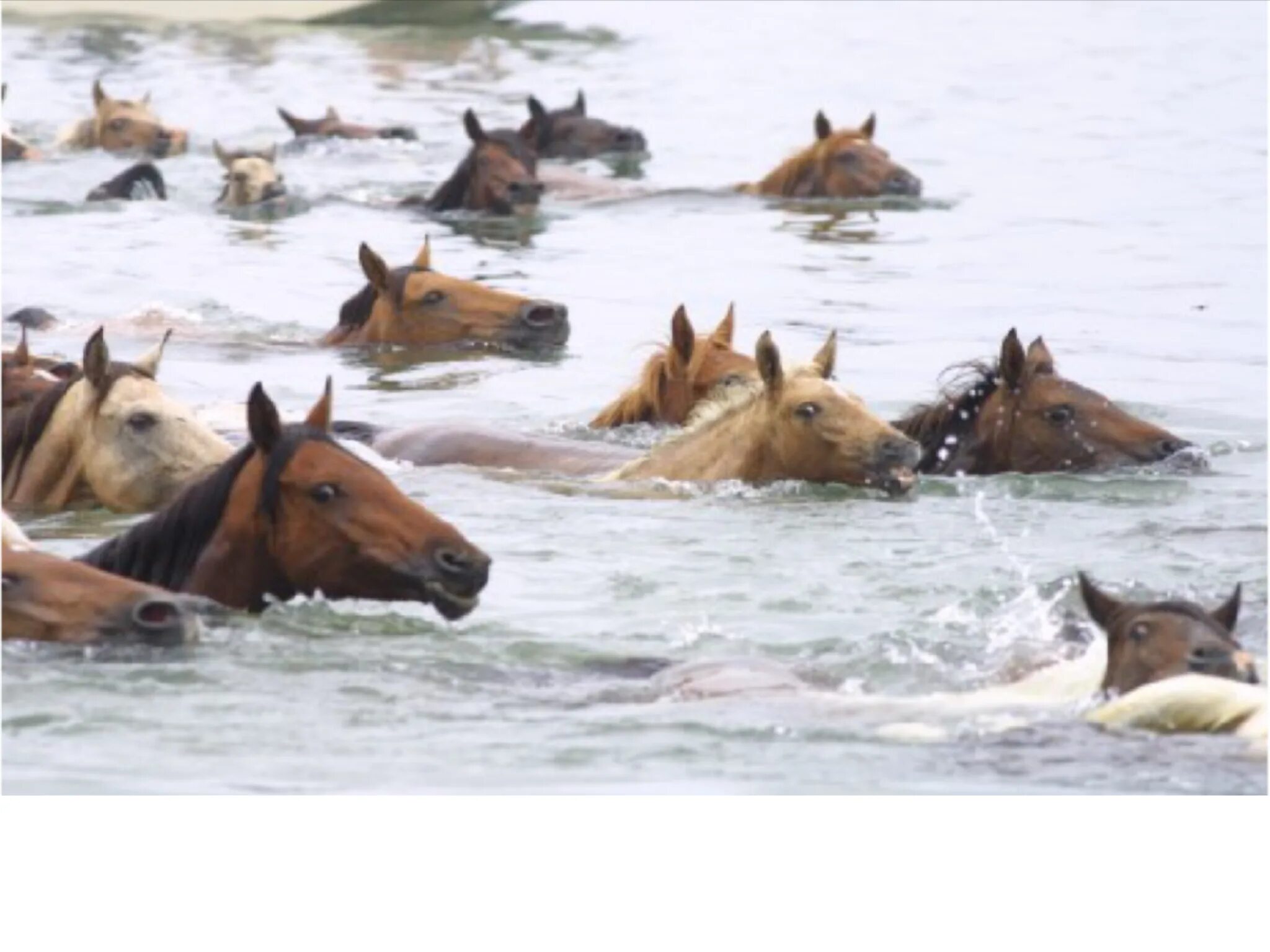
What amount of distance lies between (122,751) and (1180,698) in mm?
2799

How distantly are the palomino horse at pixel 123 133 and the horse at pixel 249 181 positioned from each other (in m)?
3.61

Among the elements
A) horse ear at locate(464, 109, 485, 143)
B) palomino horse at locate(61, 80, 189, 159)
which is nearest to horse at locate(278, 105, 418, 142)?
palomino horse at locate(61, 80, 189, 159)

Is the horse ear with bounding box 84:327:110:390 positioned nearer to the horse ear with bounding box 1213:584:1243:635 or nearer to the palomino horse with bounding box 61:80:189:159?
the horse ear with bounding box 1213:584:1243:635

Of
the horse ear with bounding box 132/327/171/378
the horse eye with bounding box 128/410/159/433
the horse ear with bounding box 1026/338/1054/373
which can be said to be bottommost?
the horse eye with bounding box 128/410/159/433

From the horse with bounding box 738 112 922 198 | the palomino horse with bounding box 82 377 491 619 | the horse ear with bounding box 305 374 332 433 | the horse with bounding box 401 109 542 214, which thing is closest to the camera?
the palomino horse with bounding box 82 377 491 619

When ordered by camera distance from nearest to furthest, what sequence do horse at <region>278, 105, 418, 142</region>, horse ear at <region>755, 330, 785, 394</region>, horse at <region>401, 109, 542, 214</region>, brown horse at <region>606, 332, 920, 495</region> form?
horse ear at <region>755, 330, 785, 394</region> < brown horse at <region>606, 332, 920, 495</region> < horse at <region>401, 109, 542, 214</region> < horse at <region>278, 105, 418, 142</region>

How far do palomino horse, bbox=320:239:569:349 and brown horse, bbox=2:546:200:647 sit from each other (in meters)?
8.71

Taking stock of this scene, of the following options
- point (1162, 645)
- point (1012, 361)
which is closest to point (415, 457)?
point (1012, 361)

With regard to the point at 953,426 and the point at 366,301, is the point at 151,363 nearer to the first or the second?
the point at 953,426

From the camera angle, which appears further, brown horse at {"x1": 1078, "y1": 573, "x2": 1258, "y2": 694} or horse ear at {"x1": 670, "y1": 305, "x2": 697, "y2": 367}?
horse ear at {"x1": 670, "y1": 305, "x2": 697, "y2": 367}

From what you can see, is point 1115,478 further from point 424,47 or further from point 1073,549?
point 424,47

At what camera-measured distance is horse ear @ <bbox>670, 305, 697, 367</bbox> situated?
14547 millimetres

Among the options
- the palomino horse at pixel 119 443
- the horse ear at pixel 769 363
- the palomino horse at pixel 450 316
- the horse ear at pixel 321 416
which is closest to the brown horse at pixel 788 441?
the horse ear at pixel 769 363

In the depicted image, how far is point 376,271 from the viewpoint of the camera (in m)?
18.4
